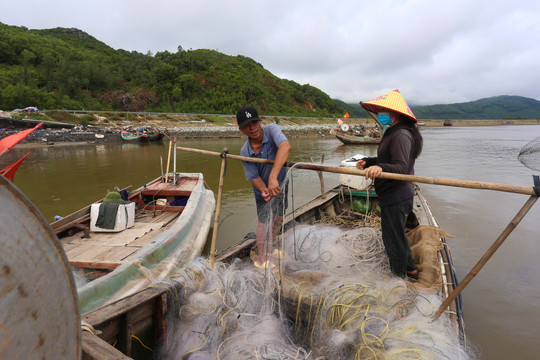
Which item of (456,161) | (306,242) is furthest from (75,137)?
(456,161)

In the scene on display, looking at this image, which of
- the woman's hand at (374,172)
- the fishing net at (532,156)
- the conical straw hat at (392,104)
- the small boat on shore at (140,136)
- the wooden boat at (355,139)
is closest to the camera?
the woman's hand at (374,172)

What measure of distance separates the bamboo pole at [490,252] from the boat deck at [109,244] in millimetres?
3704

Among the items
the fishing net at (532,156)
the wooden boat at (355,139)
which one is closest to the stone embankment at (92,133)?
the wooden boat at (355,139)

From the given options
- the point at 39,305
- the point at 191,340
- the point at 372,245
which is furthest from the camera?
the point at 372,245

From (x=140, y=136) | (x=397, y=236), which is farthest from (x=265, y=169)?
(x=140, y=136)

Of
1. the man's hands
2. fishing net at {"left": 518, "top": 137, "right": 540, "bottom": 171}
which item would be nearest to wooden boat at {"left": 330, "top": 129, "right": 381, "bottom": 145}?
fishing net at {"left": 518, "top": 137, "right": 540, "bottom": 171}

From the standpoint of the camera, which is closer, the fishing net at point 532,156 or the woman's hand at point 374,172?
the woman's hand at point 374,172

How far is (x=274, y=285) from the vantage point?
9.50 ft

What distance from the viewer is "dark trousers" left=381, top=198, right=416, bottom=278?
9.41ft

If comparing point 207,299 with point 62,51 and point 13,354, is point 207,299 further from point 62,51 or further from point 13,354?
point 62,51

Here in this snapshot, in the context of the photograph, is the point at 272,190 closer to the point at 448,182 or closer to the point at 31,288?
the point at 448,182

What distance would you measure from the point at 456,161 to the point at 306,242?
1925cm

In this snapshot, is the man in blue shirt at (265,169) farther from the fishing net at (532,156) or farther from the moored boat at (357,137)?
the moored boat at (357,137)

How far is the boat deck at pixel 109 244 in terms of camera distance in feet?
11.8
